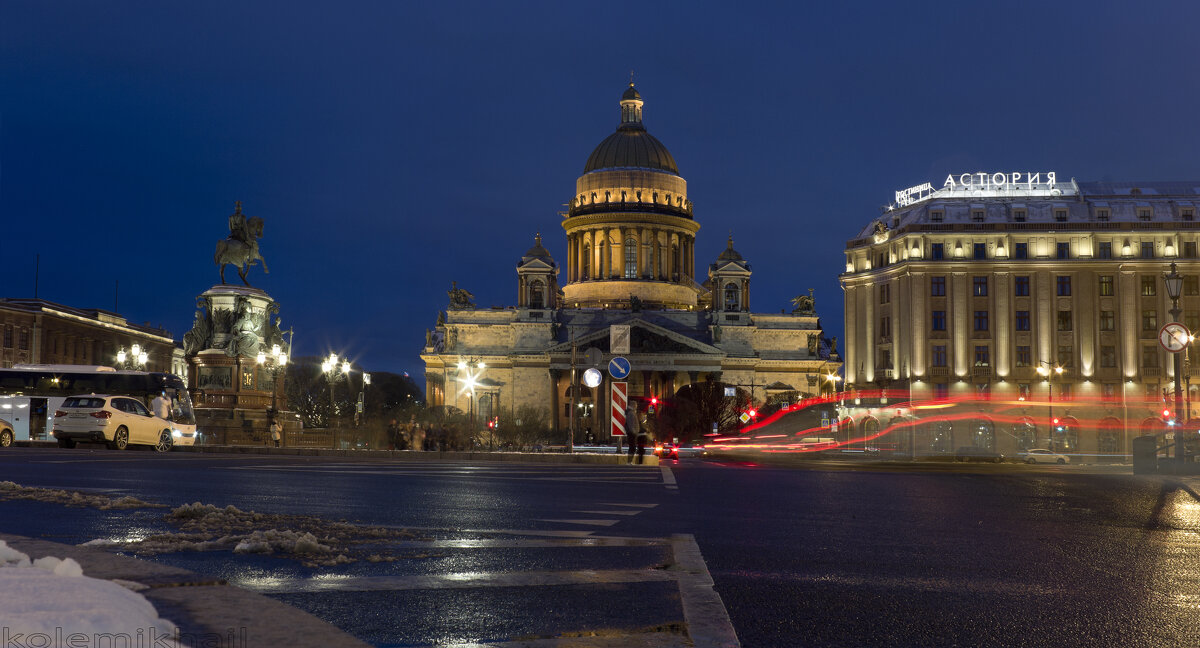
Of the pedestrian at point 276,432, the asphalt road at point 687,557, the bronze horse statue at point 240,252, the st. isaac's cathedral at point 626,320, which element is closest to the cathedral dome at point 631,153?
the st. isaac's cathedral at point 626,320

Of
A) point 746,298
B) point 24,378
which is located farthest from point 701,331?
point 24,378

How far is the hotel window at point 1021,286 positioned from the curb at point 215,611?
288ft

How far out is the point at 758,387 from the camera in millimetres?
106875

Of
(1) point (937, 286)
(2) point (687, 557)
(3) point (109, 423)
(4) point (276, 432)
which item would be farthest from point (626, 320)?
(2) point (687, 557)

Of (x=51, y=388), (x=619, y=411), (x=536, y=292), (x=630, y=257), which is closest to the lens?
(x=619, y=411)

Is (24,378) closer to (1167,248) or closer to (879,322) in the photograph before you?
(879,322)

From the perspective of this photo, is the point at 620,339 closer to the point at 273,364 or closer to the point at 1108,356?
the point at 273,364

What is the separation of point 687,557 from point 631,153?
118515mm

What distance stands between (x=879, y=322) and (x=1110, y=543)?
83490 mm

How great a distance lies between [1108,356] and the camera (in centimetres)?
8619

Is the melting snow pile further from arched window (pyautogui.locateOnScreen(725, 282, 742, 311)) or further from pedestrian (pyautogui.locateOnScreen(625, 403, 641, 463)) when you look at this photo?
arched window (pyautogui.locateOnScreen(725, 282, 742, 311))

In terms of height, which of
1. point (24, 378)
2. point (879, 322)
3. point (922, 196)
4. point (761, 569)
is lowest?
point (761, 569)

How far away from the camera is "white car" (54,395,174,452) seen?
105 ft

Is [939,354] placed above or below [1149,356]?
above
